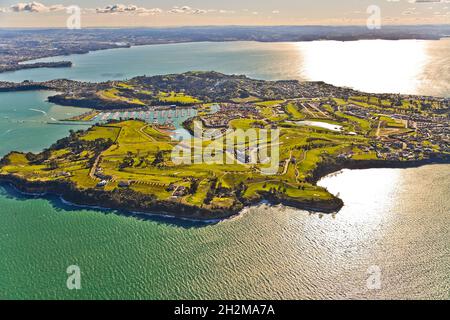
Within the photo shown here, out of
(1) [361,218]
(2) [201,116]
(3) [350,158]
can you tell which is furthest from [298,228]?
(2) [201,116]

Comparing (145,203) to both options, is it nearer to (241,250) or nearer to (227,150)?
(241,250)

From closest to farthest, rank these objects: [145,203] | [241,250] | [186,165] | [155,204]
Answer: [241,250] → [155,204] → [145,203] → [186,165]

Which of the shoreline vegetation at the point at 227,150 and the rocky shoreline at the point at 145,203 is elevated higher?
the shoreline vegetation at the point at 227,150

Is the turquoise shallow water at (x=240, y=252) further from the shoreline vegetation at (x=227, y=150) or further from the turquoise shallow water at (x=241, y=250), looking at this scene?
the shoreline vegetation at (x=227, y=150)

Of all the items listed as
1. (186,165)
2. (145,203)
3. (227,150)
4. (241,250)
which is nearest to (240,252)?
(241,250)

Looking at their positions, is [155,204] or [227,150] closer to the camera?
[155,204]

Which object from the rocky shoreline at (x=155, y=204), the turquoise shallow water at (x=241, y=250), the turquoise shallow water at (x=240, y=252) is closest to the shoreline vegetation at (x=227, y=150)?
the rocky shoreline at (x=155, y=204)

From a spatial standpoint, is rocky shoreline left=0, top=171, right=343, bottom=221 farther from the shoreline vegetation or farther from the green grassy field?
the green grassy field
